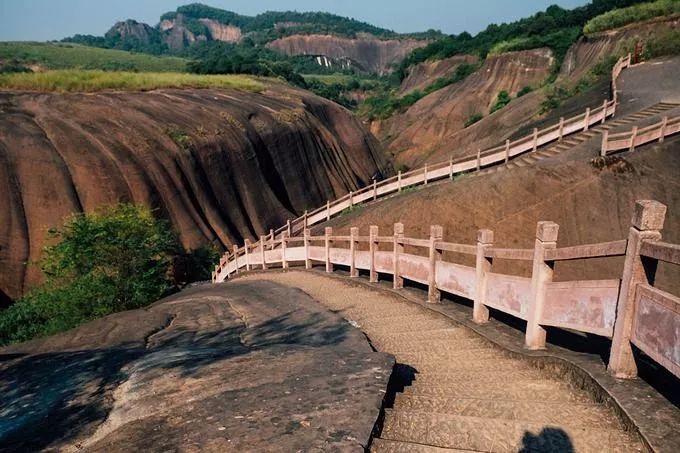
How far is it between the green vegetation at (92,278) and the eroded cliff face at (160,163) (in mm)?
3750

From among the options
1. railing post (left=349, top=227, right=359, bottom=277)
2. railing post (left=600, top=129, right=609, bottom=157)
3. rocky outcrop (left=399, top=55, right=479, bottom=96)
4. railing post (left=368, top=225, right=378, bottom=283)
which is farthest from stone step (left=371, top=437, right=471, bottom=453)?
rocky outcrop (left=399, top=55, right=479, bottom=96)

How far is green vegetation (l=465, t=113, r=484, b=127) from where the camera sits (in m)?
46.1

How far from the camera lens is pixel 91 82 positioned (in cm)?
2742

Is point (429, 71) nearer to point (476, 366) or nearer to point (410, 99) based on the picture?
point (410, 99)

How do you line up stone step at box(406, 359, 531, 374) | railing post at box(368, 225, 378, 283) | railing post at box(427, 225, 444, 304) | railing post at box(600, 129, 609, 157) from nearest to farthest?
stone step at box(406, 359, 531, 374) < railing post at box(427, 225, 444, 304) < railing post at box(368, 225, 378, 283) < railing post at box(600, 129, 609, 157)

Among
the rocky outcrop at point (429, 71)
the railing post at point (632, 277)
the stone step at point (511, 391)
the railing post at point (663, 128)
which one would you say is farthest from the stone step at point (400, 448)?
the rocky outcrop at point (429, 71)

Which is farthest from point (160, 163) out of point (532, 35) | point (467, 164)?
point (532, 35)

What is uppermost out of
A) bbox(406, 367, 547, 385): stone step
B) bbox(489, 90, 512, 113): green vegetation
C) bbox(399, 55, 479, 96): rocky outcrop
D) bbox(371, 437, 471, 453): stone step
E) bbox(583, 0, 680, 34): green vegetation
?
bbox(583, 0, 680, 34): green vegetation

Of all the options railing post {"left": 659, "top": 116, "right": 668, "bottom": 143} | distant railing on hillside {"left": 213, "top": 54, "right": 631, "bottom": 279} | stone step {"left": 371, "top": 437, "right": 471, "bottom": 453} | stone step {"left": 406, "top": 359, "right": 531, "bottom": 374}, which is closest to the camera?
stone step {"left": 371, "top": 437, "right": 471, "bottom": 453}

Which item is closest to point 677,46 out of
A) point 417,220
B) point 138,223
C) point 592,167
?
point 592,167

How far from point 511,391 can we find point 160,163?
2132 centimetres

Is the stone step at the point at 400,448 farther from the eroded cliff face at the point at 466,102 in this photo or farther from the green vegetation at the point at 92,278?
the eroded cliff face at the point at 466,102

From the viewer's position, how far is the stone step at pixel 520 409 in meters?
3.64

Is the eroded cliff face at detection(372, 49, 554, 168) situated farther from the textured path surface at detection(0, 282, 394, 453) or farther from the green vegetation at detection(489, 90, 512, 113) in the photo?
the textured path surface at detection(0, 282, 394, 453)
